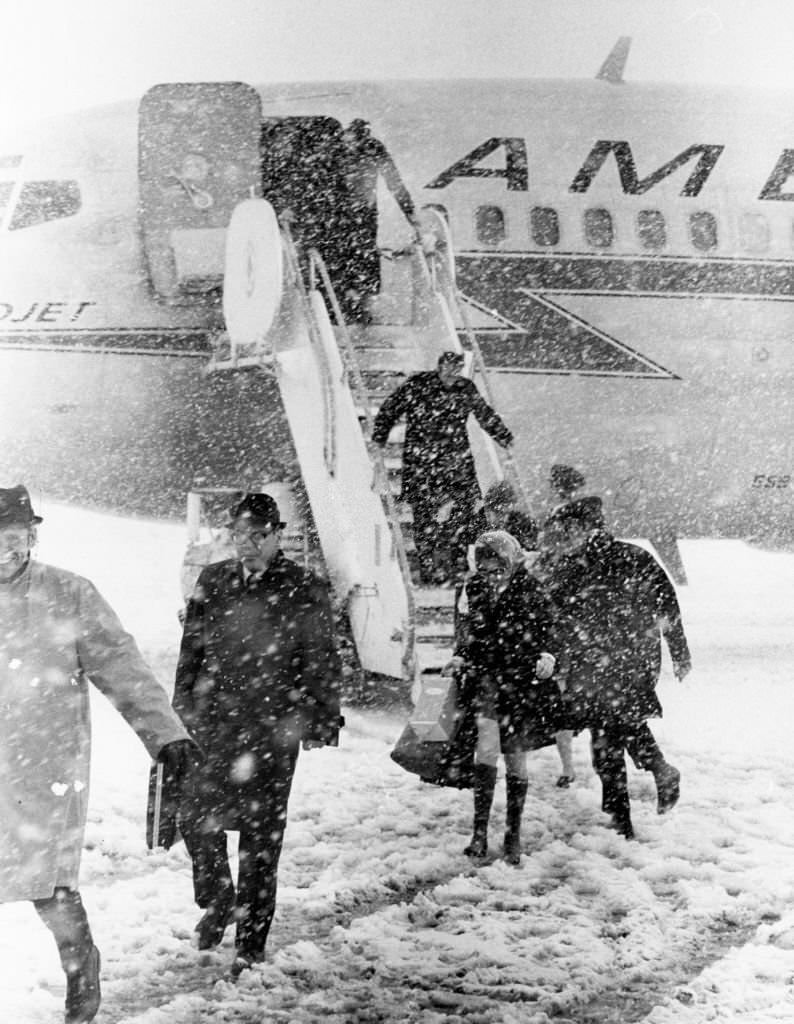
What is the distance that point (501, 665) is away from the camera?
10.2 feet

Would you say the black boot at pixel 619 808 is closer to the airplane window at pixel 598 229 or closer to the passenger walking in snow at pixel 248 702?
the passenger walking in snow at pixel 248 702

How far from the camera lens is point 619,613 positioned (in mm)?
3357

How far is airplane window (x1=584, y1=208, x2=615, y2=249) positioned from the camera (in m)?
6.91

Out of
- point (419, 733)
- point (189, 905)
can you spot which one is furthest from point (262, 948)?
point (419, 733)

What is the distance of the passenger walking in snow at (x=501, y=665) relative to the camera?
10.2 feet

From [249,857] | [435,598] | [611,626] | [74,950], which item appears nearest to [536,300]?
[435,598]

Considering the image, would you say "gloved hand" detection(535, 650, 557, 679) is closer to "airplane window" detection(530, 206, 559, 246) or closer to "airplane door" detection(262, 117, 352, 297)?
"airplane door" detection(262, 117, 352, 297)

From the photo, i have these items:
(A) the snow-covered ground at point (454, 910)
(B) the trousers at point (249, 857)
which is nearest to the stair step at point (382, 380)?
(A) the snow-covered ground at point (454, 910)

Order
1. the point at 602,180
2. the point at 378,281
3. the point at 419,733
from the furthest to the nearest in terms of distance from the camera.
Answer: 1. the point at 602,180
2. the point at 378,281
3. the point at 419,733

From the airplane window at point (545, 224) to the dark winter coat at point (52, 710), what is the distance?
203 inches

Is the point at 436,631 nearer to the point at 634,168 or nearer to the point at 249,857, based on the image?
the point at 249,857

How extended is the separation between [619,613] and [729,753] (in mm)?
941

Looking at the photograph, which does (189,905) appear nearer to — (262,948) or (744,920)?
(262,948)

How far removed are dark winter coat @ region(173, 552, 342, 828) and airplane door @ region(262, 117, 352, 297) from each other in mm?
3600
